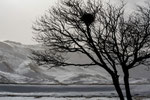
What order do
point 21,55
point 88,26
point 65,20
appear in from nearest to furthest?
point 88,26 < point 65,20 < point 21,55

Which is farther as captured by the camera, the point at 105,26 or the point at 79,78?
the point at 79,78

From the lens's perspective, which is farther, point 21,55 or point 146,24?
point 21,55

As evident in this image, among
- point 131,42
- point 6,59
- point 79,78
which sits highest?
point 6,59

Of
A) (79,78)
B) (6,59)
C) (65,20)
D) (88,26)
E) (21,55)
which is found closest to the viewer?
(88,26)

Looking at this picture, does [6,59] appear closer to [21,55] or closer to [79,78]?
[21,55]

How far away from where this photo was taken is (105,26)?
16.5 meters

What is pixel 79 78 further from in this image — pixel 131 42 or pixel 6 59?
pixel 131 42

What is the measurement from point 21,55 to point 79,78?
2231 inches

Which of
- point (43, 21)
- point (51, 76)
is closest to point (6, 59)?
point (51, 76)

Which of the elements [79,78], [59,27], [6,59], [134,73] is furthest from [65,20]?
[134,73]

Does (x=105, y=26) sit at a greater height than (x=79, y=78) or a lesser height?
lesser

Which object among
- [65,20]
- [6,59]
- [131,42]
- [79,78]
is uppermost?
[6,59]

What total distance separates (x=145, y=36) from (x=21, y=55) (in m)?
172

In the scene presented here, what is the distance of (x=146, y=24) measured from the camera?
16297mm
